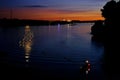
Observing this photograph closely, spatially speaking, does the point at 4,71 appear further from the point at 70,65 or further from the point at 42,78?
the point at 70,65

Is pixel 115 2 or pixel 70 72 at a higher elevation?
pixel 115 2

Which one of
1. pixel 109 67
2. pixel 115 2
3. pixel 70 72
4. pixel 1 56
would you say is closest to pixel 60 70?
pixel 70 72

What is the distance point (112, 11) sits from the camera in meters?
106

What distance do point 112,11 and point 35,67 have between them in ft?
218

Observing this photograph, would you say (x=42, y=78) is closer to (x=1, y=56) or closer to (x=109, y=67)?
(x=109, y=67)

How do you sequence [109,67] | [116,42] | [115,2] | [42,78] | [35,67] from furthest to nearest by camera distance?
[115,2] → [116,42] → [109,67] → [35,67] → [42,78]

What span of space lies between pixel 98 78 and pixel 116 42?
58.3m

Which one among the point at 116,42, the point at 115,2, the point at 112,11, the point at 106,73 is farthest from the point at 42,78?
the point at 115,2

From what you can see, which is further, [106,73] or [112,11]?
[112,11]

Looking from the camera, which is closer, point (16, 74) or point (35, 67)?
point (16, 74)

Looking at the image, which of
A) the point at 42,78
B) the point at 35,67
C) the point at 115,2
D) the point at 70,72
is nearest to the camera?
the point at 42,78

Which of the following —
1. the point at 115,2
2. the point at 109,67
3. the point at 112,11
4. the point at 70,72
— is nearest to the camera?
the point at 70,72

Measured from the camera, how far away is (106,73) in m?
43.7

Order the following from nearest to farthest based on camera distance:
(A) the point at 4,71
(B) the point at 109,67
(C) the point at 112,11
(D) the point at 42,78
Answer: (D) the point at 42,78 < (A) the point at 4,71 < (B) the point at 109,67 < (C) the point at 112,11
